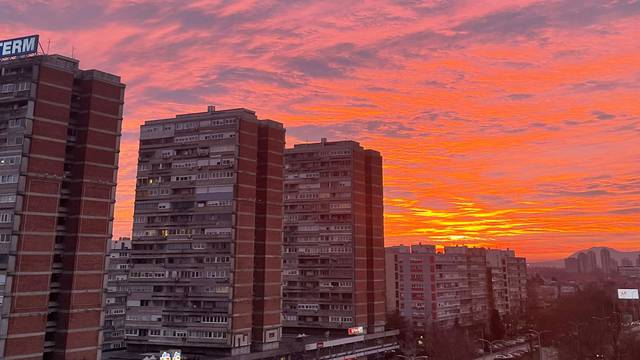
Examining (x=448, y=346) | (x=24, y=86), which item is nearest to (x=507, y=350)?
(x=448, y=346)

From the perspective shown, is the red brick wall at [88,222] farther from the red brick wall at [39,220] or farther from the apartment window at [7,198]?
the apartment window at [7,198]

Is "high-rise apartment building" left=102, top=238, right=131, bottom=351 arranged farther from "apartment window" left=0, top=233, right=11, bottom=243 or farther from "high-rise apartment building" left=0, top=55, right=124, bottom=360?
"apartment window" left=0, top=233, right=11, bottom=243

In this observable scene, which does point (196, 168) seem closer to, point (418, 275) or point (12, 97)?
point (12, 97)

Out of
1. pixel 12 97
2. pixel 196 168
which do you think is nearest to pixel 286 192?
pixel 196 168

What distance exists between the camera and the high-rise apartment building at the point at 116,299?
122562 mm

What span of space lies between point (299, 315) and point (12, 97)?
3484 inches

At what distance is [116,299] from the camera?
141875 millimetres

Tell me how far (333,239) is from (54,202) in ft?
258

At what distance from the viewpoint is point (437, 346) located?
139m

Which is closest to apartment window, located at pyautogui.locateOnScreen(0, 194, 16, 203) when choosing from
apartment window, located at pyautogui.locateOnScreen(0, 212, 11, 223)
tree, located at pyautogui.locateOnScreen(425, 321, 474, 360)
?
apartment window, located at pyautogui.locateOnScreen(0, 212, 11, 223)

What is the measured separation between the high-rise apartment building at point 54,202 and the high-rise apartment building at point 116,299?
3724 cm

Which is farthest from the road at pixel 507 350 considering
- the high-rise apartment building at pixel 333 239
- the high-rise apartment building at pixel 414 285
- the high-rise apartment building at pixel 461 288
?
the high-rise apartment building at pixel 333 239

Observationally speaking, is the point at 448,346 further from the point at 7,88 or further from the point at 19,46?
the point at 19,46

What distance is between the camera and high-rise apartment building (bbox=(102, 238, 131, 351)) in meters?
123
